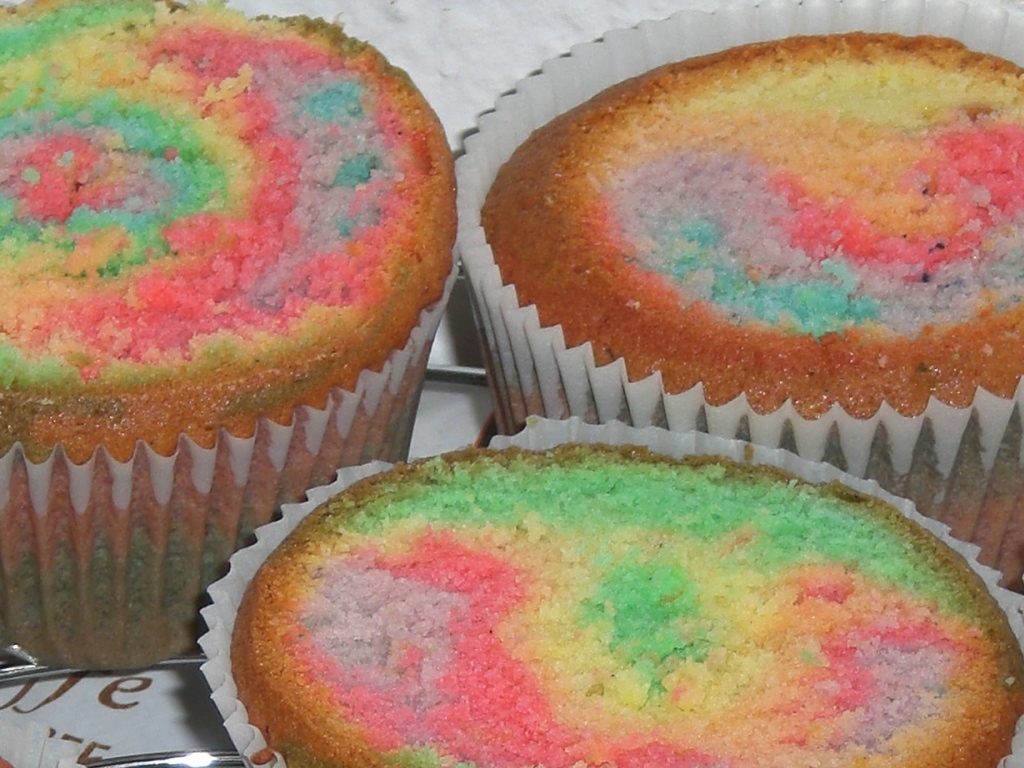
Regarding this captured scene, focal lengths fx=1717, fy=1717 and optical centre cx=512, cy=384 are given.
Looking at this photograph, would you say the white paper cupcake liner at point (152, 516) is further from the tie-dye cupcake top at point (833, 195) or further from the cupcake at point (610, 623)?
the tie-dye cupcake top at point (833, 195)

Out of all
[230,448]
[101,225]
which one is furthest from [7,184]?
[230,448]

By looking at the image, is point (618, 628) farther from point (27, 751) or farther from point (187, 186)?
point (187, 186)

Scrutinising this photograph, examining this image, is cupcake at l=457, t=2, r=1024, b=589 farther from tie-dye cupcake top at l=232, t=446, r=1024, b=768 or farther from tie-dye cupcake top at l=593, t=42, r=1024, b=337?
tie-dye cupcake top at l=232, t=446, r=1024, b=768

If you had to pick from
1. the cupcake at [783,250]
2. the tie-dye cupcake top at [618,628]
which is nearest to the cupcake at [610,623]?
the tie-dye cupcake top at [618,628]

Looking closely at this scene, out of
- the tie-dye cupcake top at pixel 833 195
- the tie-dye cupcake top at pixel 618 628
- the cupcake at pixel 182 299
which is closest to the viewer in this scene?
the tie-dye cupcake top at pixel 618 628

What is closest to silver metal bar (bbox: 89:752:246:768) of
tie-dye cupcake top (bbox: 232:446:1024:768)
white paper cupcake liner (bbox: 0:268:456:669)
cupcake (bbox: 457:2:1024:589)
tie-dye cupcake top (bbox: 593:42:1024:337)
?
white paper cupcake liner (bbox: 0:268:456:669)

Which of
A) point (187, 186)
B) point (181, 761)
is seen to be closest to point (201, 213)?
point (187, 186)

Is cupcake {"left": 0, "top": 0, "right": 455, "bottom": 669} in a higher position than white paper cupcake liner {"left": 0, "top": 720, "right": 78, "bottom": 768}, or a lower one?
higher
